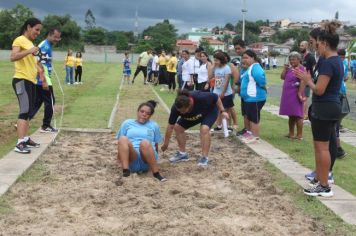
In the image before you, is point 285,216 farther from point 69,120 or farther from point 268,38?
point 268,38

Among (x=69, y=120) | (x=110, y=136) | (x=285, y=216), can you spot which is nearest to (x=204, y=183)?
(x=285, y=216)

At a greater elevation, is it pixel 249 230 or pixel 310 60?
pixel 310 60

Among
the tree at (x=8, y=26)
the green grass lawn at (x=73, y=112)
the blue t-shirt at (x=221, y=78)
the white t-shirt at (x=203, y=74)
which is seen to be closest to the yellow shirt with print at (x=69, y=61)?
the green grass lawn at (x=73, y=112)

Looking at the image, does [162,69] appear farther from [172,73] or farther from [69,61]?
[69,61]

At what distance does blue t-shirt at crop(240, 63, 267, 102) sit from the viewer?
9117 mm

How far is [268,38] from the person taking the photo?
179 m

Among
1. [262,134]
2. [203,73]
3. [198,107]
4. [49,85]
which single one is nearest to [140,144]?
[198,107]

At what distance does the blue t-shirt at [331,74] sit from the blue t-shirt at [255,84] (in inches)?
137

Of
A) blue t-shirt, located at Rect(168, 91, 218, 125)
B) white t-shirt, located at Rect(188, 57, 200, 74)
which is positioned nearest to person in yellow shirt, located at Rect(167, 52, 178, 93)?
white t-shirt, located at Rect(188, 57, 200, 74)

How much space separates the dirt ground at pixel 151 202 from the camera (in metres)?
4.66

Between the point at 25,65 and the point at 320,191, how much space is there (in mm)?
4647

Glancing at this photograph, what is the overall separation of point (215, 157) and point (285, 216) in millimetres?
3037

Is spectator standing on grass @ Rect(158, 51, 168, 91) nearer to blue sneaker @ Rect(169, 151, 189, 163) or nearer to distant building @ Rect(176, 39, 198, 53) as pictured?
distant building @ Rect(176, 39, 198, 53)

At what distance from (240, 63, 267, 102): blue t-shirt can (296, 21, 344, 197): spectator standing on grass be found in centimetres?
325
